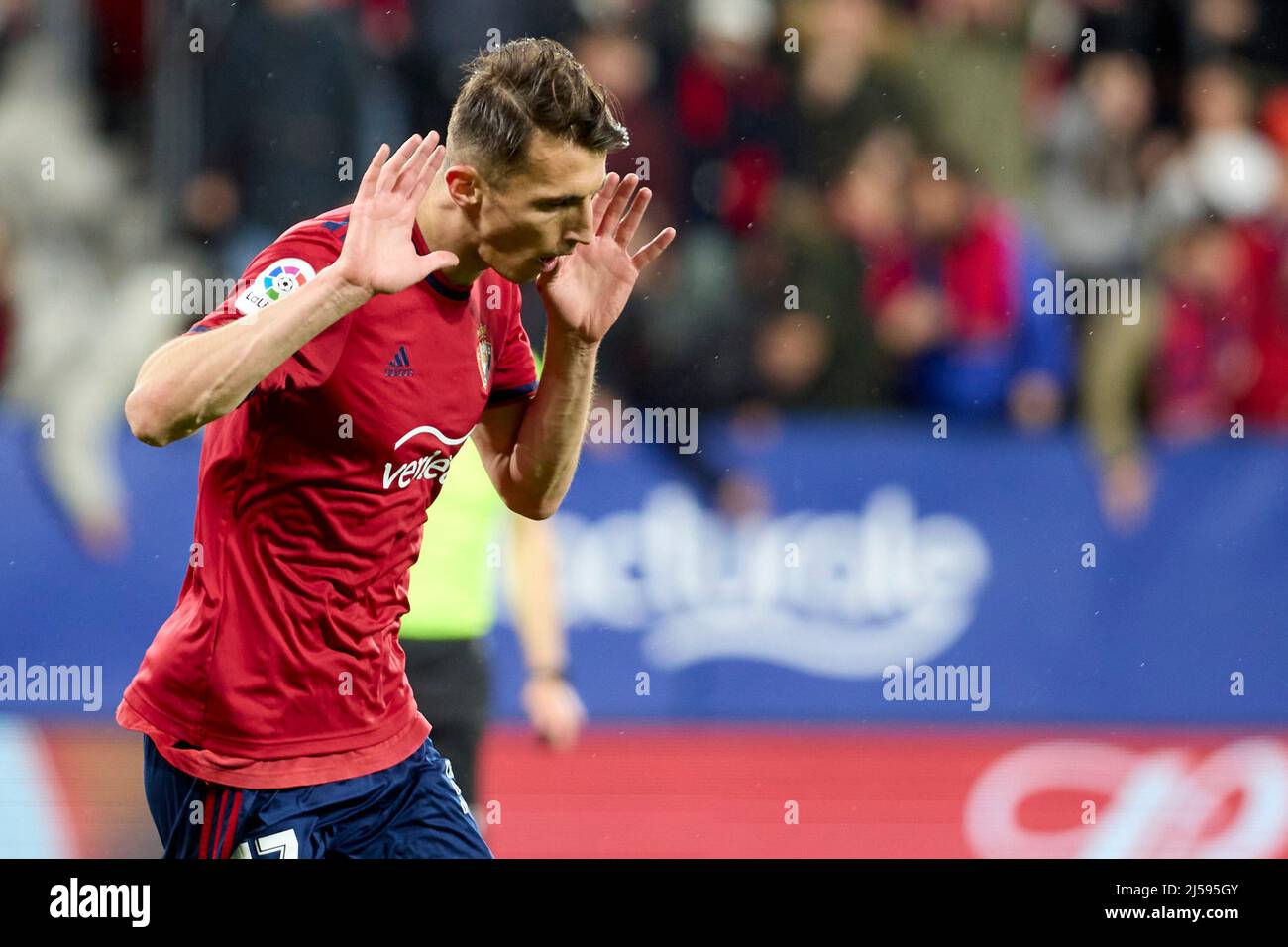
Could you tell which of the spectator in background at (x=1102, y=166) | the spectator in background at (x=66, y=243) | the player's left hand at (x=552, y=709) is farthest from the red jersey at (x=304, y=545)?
the spectator in background at (x=1102, y=166)

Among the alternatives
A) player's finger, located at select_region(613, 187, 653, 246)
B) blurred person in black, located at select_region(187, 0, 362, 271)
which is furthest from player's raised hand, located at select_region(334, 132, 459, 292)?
blurred person in black, located at select_region(187, 0, 362, 271)

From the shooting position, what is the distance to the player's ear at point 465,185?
303cm

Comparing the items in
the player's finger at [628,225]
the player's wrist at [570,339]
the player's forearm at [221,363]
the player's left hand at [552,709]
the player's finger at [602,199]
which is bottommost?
the player's left hand at [552,709]

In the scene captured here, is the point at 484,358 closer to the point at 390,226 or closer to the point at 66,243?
the point at 390,226

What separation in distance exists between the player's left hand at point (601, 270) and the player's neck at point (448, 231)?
201 mm

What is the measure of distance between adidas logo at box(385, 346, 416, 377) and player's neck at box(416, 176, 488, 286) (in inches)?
6.9

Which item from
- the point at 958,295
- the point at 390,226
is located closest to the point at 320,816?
the point at 390,226

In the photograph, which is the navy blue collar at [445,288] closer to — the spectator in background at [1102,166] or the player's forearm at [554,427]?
the player's forearm at [554,427]

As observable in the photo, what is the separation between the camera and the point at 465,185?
9.97 ft

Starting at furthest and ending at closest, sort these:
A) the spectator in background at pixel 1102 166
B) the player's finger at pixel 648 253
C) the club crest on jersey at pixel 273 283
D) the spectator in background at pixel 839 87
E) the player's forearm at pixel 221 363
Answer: the spectator in background at pixel 1102 166 → the spectator in background at pixel 839 87 → the player's finger at pixel 648 253 → the club crest on jersey at pixel 273 283 → the player's forearm at pixel 221 363

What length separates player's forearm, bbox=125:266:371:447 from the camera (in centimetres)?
266

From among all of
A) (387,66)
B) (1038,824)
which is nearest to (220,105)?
A: (387,66)

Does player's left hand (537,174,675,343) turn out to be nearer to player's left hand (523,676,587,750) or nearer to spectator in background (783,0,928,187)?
player's left hand (523,676,587,750)

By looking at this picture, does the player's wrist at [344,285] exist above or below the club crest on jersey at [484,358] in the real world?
above
